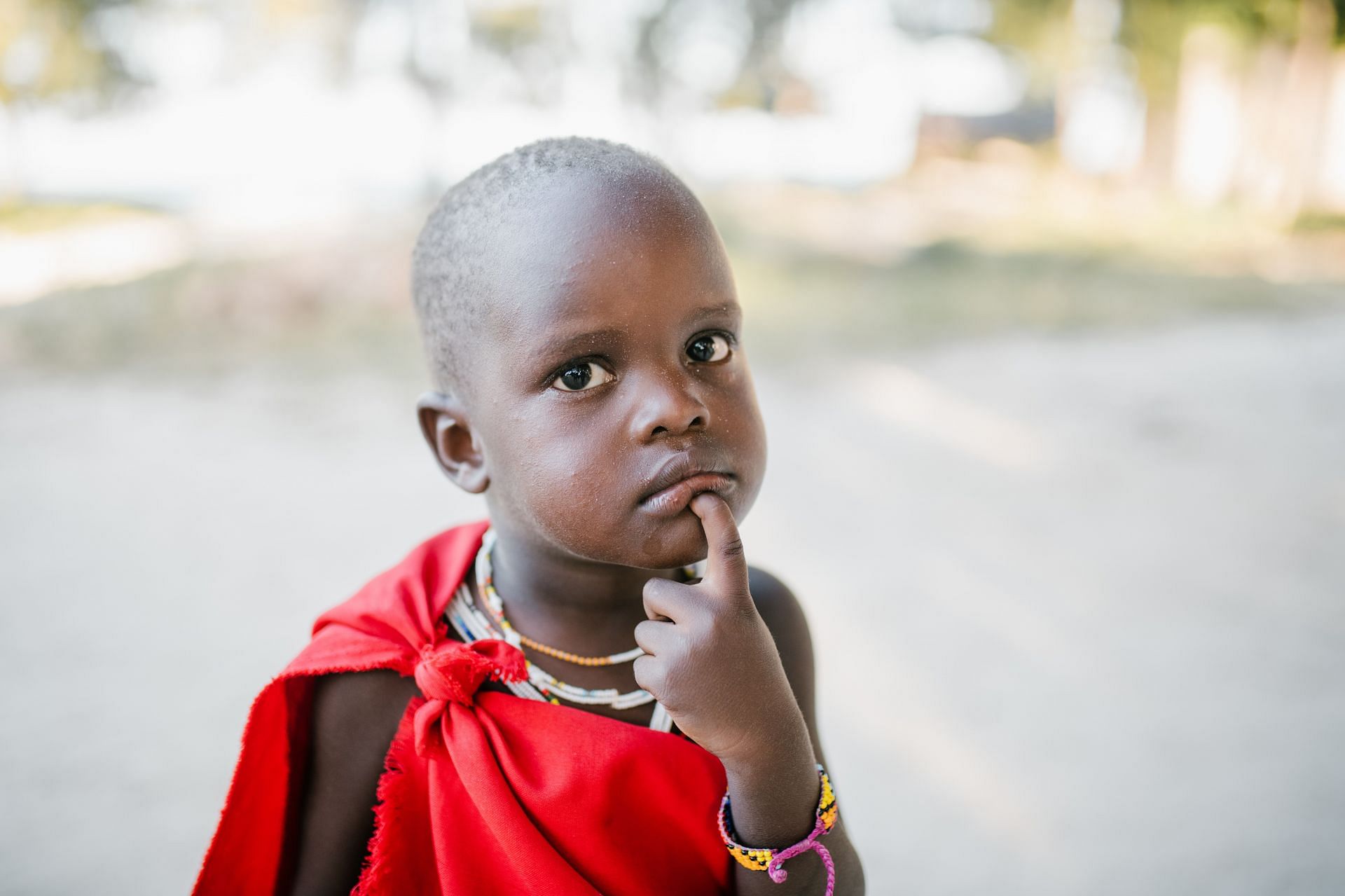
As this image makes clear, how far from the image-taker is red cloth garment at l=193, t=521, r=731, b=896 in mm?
1128

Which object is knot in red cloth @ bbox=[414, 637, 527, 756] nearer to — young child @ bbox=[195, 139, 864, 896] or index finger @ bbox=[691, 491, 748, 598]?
young child @ bbox=[195, 139, 864, 896]

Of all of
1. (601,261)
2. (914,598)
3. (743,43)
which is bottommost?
(914,598)

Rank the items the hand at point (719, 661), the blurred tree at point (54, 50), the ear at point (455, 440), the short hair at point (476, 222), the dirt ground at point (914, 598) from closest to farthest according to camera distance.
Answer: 1. the hand at point (719, 661)
2. the short hair at point (476, 222)
3. the ear at point (455, 440)
4. the dirt ground at point (914, 598)
5. the blurred tree at point (54, 50)

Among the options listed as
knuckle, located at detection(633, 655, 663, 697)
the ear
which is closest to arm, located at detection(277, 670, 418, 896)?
the ear

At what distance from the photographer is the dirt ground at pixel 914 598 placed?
245 centimetres

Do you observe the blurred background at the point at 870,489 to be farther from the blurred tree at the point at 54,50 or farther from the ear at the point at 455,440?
the ear at the point at 455,440

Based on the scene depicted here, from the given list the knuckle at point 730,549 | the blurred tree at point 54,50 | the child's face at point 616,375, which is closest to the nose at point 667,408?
the child's face at point 616,375

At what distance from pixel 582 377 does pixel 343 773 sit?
22.0 inches

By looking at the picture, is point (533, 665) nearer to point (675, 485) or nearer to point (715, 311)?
point (675, 485)

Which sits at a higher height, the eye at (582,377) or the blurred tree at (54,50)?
the blurred tree at (54,50)

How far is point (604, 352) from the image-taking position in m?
1.05

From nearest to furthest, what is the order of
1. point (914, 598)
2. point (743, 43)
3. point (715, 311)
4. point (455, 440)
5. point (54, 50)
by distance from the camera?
1. point (715, 311)
2. point (455, 440)
3. point (914, 598)
4. point (54, 50)
5. point (743, 43)

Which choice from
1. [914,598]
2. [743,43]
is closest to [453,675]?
[914,598]

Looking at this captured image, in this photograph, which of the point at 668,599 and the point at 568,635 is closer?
the point at 668,599
